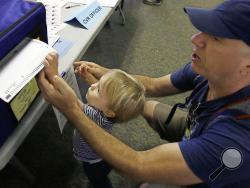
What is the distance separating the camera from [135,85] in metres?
1.00

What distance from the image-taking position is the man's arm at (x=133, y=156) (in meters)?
0.83

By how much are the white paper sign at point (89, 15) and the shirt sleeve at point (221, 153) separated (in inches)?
24.3

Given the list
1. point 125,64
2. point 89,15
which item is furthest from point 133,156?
point 125,64

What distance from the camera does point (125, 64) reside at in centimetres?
225

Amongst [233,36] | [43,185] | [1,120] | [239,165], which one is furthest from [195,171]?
[43,185]

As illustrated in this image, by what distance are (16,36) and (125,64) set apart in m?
1.59

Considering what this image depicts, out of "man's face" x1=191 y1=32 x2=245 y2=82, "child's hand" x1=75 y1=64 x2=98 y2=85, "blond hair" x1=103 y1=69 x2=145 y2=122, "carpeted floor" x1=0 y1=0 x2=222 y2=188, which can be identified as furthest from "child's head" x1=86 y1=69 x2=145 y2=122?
"carpeted floor" x1=0 y1=0 x2=222 y2=188

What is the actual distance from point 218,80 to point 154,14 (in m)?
2.24

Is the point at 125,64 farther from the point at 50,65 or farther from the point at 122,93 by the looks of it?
the point at 50,65

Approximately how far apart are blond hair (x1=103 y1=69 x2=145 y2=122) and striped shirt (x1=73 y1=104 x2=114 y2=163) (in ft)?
0.17

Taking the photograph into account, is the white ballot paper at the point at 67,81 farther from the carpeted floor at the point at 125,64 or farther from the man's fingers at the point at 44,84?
the carpeted floor at the point at 125,64

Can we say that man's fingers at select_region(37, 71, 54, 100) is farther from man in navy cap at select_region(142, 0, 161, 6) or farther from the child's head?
man in navy cap at select_region(142, 0, 161, 6)

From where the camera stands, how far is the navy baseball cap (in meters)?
0.80

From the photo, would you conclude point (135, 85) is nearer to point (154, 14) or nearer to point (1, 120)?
point (1, 120)
